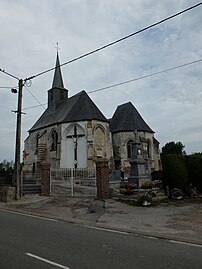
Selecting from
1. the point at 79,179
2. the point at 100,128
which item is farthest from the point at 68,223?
the point at 100,128

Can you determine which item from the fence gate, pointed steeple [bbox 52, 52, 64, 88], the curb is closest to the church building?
pointed steeple [bbox 52, 52, 64, 88]

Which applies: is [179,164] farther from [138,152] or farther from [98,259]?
[98,259]


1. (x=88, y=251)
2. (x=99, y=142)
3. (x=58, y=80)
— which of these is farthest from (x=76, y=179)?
(x=58, y=80)

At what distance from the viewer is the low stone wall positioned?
16822 mm

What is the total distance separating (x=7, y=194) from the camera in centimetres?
1683

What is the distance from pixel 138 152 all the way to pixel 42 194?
650 cm

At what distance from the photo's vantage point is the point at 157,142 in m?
43.3

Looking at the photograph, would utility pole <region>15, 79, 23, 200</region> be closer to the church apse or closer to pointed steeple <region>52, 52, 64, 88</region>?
the church apse

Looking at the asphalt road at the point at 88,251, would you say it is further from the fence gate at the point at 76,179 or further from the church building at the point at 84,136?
the church building at the point at 84,136

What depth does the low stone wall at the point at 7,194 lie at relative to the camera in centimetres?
1682

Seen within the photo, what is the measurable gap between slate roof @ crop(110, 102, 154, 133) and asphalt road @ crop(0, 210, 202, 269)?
103 feet

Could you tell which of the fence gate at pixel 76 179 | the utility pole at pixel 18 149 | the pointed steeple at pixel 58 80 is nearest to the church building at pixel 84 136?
the pointed steeple at pixel 58 80

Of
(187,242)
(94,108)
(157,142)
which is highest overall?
(94,108)

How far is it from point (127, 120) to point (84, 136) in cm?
775
